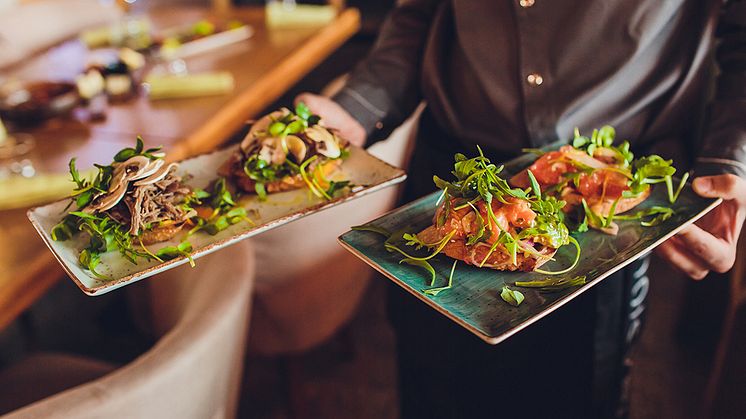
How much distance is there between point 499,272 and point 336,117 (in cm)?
65

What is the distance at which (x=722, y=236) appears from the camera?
3.97ft

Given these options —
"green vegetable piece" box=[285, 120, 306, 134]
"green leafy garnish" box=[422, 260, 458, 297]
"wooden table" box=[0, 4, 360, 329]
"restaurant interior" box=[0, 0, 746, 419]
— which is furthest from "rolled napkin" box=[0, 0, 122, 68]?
"green leafy garnish" box=[422, 260, 458, 297]

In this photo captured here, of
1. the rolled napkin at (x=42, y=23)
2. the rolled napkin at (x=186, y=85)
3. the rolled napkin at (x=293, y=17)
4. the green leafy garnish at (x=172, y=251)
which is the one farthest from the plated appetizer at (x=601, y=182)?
the rolled napkin at (x=42, y=23)

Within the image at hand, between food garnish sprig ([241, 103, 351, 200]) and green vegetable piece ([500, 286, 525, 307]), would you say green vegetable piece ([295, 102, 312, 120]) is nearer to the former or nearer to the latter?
food garnish sprig ([241, 103, 351, 200])

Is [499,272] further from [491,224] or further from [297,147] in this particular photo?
[297,147]

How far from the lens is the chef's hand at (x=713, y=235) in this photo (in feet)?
3.77

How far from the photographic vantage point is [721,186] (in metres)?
1.16

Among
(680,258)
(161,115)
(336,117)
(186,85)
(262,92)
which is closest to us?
(680,258)

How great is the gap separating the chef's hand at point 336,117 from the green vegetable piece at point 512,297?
65cm

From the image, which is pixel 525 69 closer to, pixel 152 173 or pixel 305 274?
pixel 152 173

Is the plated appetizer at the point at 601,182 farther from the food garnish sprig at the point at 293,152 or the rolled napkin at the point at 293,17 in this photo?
the rolled napkin at the point at 293,17

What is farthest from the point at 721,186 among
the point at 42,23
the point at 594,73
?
the point at 42,23

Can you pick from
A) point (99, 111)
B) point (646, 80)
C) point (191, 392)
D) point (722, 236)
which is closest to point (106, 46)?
point (99, 111)

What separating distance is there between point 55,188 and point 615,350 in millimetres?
1527
